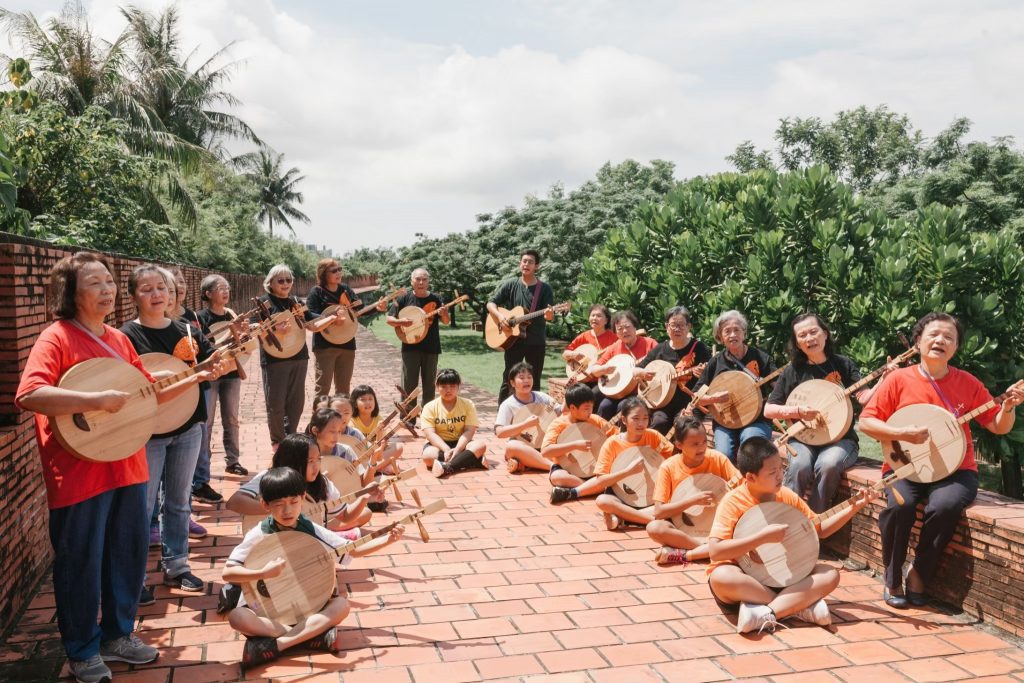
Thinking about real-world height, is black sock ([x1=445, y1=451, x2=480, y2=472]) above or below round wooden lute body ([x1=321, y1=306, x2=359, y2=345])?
below

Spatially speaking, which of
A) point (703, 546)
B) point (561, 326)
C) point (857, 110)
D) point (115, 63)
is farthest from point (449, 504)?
point (857, 110)

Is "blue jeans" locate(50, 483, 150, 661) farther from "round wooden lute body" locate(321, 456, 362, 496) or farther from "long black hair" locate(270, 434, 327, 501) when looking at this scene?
"round wooden lute body" locate(321, 456, 362, 496)

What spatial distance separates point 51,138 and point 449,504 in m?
12.1

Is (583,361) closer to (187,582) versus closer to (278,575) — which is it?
(187,582)

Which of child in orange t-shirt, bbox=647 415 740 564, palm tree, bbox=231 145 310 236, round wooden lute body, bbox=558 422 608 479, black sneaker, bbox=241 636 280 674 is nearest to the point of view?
black sneaker, bbox=241 636 280 674

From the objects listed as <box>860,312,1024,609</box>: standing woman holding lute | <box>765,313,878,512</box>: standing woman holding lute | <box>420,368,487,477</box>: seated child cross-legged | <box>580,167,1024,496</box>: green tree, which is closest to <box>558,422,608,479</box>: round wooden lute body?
<box>420,368,487,477</box>: seated child cross-legged

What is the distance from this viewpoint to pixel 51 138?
46.9 feet

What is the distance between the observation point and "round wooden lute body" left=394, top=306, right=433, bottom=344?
30.8ft

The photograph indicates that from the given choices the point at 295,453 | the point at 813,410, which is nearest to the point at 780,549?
the point at 813,410

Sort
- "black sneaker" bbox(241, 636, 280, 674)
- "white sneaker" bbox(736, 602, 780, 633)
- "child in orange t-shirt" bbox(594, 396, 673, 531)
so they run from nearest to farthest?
1. "black sneaker" bbox(241, 636, 280, 674)
2. "white sneaker" bbox(736, 602, 780, 633)
3. "child in orange t-shirt" bbox(594, 396, 673, 531)

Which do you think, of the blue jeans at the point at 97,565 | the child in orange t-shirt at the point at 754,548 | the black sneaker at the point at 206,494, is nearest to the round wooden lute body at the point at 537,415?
the black sneaker at the point at 206,494

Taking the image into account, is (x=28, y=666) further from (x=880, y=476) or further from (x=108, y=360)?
(x=880, y=476)

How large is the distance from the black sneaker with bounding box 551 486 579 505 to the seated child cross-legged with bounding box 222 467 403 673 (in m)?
2.94

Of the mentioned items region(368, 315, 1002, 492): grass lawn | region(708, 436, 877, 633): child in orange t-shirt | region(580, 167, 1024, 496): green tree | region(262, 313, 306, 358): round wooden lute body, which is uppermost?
region(580, 167, 1024, 496): green tree
